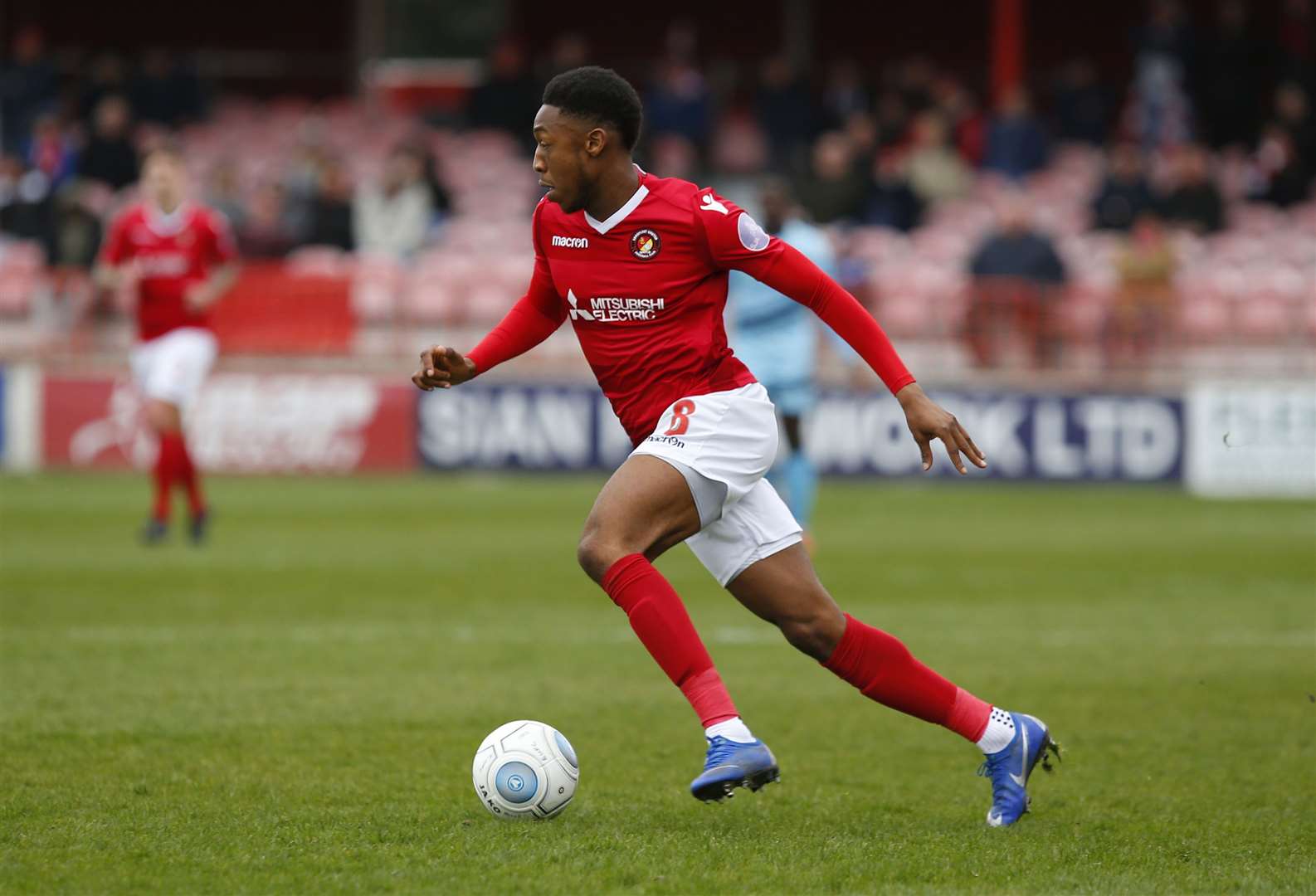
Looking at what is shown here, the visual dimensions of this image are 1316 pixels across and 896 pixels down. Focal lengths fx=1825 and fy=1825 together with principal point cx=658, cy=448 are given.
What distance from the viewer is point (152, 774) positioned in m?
5.54

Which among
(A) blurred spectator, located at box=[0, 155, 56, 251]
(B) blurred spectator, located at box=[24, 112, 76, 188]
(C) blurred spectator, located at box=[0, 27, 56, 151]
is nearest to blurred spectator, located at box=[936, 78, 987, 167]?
(B) blurred spectator, located at box=[24, 112, 76, 188]

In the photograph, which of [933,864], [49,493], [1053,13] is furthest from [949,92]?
[933,864]

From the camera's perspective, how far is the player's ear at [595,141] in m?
4.86

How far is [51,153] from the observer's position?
21.0 m

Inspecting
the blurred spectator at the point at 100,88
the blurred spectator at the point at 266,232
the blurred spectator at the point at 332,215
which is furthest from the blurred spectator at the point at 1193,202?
the blurred spectator at the point at 100,88

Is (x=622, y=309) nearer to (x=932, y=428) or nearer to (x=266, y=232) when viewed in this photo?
(x=932, y=428)

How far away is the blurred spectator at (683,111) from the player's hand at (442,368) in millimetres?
16927

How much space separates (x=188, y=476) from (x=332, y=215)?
7.98m

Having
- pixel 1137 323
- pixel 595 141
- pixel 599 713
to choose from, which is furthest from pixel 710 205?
pixel 1137 323

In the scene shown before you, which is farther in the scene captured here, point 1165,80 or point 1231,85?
point 1165,80

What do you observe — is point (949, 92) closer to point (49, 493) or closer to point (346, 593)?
point (49, 493)

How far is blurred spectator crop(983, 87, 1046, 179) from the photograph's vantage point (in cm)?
2150

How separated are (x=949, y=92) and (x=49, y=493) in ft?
40.8

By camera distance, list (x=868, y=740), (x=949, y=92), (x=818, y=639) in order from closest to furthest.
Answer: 1. (x=818, y=639)
2. (x=868, y=740)
3. (x=949, y=92)
